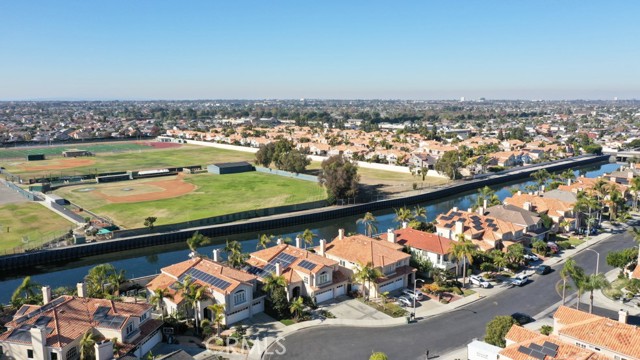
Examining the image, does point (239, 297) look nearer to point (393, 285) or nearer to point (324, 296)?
point (324, 296)

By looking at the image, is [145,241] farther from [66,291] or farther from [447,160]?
[447,160]

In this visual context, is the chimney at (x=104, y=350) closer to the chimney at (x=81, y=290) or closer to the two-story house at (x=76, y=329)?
the two-story house at (x=76, y=329)

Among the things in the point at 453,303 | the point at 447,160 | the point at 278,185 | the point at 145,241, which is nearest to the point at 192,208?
the point at 145,241

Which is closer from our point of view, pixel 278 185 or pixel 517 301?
pixel 517 301

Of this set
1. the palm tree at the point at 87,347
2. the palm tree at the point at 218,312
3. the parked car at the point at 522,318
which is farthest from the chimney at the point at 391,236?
the palm tree at the point at 87,347

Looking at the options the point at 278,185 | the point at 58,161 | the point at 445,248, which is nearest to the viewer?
the point at 445,248

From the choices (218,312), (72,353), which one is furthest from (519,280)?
(72,353)
